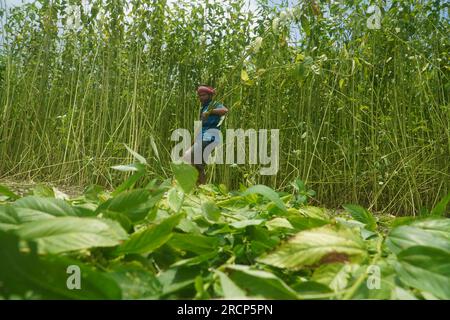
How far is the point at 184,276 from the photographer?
185 mm

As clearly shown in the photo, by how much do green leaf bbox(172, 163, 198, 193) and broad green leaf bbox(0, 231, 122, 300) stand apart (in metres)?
0.12

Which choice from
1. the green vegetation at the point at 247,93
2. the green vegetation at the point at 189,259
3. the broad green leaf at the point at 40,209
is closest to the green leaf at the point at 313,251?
the green vegetation at the point at 189,259

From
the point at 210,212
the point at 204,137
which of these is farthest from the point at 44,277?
the point at 204,137

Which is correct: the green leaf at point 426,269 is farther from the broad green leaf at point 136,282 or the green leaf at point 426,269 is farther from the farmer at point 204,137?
the farmer at point 204,137

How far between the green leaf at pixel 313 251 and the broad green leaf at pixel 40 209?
0.33 ft

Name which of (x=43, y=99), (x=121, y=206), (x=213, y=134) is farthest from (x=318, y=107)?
(x=121, y=206)

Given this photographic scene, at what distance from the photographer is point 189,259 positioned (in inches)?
7.5

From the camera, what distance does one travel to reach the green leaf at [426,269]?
17cm

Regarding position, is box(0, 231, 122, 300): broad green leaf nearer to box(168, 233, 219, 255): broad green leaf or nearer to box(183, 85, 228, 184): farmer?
box(168, 233, 219, 255): broad green leaf

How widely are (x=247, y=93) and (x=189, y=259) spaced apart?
2.53 m

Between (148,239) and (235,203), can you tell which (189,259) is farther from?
(235,203)

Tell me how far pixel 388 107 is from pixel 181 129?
1.44 m

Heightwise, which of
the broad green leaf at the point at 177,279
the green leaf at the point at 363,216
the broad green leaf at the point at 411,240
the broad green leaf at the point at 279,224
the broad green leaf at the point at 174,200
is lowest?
the broad green leaf at the point at 177,279
